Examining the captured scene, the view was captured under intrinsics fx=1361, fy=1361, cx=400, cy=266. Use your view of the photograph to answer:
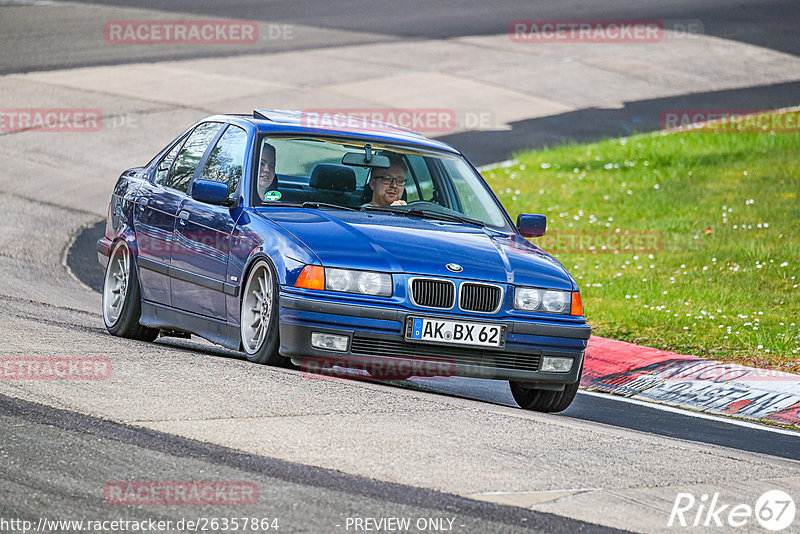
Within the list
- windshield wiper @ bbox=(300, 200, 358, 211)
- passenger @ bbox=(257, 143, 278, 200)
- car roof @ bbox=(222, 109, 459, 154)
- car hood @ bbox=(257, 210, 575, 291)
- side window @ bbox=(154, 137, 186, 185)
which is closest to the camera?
car hood @ bbox=(257, 210, 575, 291)

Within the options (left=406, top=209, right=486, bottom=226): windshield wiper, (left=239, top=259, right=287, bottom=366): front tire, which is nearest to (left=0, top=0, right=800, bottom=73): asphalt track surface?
(left=406, top=209, right=486, bottom=226): windshield wiper

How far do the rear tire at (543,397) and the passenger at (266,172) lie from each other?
A: 201 centimetres

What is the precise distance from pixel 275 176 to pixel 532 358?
2113 mm

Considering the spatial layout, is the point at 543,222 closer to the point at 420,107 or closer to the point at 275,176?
the point at 275,176

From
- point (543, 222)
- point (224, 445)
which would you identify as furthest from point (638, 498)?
point (543, 222)

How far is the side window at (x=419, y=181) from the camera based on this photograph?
9156 millimetres

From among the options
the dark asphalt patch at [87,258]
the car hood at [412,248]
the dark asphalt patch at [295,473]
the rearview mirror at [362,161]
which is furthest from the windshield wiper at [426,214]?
the dark asphalt patch at [87,258]

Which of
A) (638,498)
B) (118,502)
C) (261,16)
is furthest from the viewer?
(261,16)

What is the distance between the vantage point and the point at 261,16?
3219 centimetres

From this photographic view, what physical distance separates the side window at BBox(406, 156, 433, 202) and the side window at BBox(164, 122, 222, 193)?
1.44 m

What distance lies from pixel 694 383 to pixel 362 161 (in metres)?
3.03

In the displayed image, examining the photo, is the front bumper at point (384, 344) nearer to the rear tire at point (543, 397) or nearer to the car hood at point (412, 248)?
the car hood at point (412, 248)

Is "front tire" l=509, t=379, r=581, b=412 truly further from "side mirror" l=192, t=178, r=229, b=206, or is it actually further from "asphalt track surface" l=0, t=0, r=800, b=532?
"side mirror" l=192, t=178, r=229, b=206

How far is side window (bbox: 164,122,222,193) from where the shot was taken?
31.3 ft
